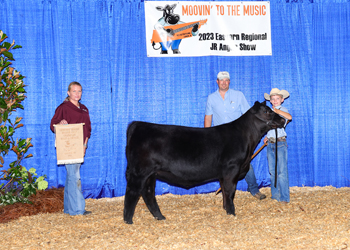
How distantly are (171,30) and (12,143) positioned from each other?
2.95 m

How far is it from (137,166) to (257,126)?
169 centimetres

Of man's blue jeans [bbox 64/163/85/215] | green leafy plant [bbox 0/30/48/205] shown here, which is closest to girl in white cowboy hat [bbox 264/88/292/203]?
man's blue jeans [bbox 64/163/85/215]

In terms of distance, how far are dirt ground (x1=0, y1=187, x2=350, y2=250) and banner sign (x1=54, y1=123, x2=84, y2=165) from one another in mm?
790

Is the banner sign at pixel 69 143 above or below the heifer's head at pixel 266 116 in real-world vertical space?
below

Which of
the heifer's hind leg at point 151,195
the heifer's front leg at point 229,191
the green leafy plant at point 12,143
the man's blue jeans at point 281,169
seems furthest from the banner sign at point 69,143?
the man's blue jeans at point 281,169

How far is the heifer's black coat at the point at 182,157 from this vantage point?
13.2 ft

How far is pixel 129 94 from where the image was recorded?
565 cm

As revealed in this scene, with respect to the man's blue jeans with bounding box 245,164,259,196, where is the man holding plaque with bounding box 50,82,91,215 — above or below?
above

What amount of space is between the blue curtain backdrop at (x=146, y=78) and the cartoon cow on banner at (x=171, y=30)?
21 cm

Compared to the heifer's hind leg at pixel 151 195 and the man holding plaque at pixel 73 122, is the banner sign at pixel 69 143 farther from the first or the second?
the heifer's hind leg at pixel 151 195

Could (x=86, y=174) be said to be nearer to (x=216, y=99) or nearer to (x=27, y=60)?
(x=27, y=60)

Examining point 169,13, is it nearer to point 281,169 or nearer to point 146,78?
point 146,78

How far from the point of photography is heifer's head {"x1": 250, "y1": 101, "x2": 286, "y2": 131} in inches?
180

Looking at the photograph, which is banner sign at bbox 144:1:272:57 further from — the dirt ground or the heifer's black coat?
the dirt ground
